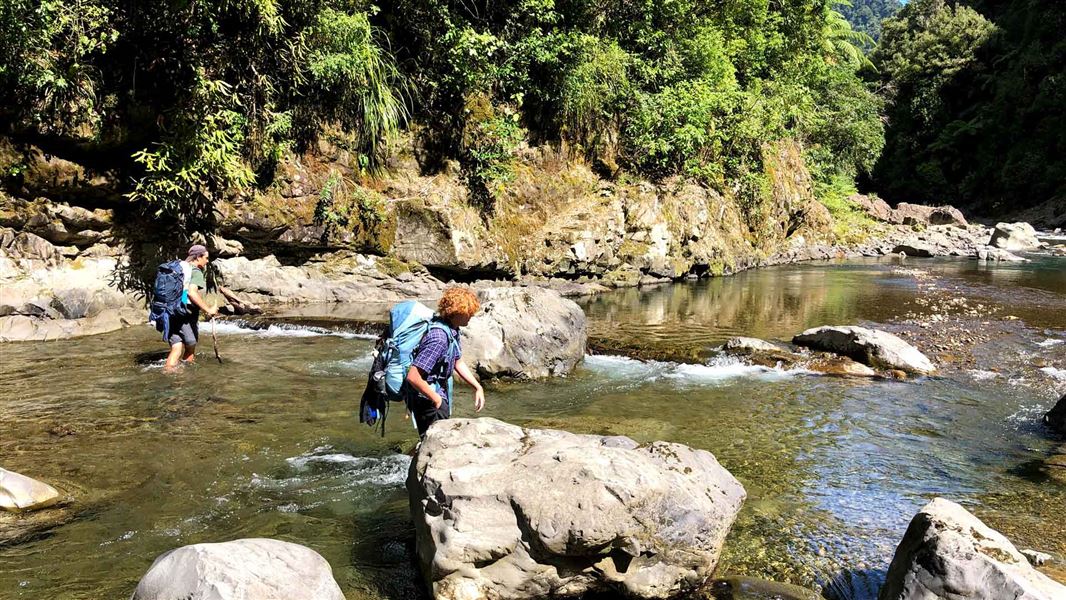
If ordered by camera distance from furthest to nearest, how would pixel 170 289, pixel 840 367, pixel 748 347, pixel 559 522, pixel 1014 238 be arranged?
pixel 1014 238 < pixel 748 347 < pixel 840 367 < pixel 170 289 < pixel 559 522

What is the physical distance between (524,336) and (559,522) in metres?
5.72

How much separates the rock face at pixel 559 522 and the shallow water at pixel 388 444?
52 centimetres

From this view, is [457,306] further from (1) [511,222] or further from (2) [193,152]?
(1) [511,222]

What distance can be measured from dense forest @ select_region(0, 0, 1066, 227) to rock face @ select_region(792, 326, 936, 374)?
9.09 m

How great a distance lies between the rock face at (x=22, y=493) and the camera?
4.83m

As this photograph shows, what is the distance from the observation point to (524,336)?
9.46m

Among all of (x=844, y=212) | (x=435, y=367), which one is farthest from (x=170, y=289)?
(x=844, y=212)

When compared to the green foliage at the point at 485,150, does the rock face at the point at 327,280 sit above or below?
below

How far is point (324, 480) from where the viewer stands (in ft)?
18.6

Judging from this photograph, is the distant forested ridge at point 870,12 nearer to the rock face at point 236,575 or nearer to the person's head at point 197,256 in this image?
the person's head at point 197,256

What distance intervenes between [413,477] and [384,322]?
8.31 m

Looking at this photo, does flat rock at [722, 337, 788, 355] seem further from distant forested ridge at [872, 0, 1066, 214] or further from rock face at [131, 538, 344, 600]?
distant forested ridge at [872, 0, 1066, 214]

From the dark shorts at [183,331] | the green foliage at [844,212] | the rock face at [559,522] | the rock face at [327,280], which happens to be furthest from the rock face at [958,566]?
the green foliage at [844,212]

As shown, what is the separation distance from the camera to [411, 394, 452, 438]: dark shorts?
4.94 m
